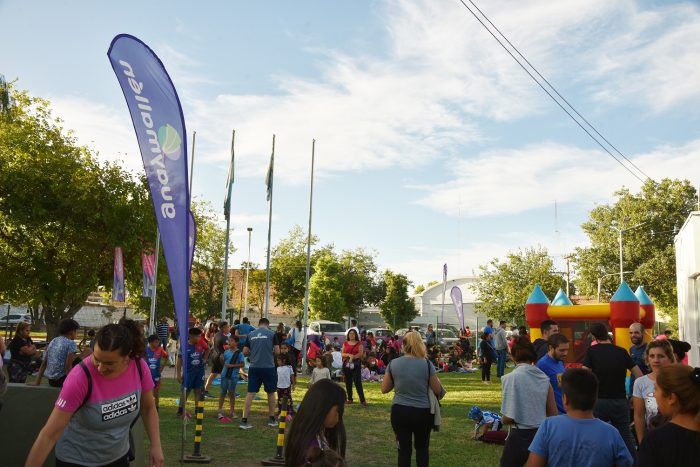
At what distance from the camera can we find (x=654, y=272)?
5009 centimetres

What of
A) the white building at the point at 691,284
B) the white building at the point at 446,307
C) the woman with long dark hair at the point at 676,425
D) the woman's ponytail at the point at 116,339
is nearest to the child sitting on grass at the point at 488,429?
the woman with long dark hair at the point at 676,425

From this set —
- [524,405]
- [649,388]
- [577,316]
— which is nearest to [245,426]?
[524,405]

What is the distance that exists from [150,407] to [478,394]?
1443cm

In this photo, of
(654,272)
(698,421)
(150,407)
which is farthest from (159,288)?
(654,272)

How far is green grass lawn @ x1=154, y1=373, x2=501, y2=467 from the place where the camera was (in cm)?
929

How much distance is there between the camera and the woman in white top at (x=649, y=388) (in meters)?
5.56

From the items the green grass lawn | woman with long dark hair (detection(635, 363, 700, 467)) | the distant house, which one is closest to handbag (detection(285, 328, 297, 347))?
the green grass lawn

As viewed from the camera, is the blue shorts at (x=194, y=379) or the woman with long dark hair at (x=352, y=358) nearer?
the blue shorts at (x=194, y=379)

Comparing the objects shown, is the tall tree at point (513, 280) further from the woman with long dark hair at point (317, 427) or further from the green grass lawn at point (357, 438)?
the woman with long dark hair at point (317, 427)

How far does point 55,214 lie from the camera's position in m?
26.2

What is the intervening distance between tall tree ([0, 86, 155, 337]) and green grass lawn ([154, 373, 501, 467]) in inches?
526

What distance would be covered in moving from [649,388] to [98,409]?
453cm

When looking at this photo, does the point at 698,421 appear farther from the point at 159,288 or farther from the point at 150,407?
the point at 159,288

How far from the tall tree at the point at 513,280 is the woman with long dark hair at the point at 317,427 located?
51199 mm
